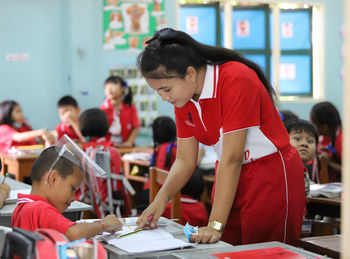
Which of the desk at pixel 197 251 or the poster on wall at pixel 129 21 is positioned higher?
the poster on wall at pixel 129 21

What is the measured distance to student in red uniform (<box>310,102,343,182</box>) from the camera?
4.14 m

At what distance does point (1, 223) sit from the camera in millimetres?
2117

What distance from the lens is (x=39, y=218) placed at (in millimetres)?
1438

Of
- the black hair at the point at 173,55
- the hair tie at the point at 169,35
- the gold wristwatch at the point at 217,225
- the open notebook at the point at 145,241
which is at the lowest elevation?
the open notebook at the point at 145,241

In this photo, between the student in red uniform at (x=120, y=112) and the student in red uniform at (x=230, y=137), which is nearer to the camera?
the student in red uniform at (x=230, y=137)

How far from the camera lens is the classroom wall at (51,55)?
19.2ft

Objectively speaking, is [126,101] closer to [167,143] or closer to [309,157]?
[167,143]

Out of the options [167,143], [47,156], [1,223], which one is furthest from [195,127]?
[167,143]

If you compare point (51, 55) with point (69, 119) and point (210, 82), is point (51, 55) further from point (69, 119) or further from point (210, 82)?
point (210, 82)

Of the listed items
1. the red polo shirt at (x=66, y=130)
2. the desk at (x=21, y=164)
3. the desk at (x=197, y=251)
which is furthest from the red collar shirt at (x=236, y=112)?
the red polo shirt at (x=66, y=130)

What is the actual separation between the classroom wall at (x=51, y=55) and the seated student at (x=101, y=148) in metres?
2.23

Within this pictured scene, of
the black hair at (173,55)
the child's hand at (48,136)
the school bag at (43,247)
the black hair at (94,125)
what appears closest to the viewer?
the school bag at (43,247)

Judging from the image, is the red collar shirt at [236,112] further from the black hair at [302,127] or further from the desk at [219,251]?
the black hair at [302,127]

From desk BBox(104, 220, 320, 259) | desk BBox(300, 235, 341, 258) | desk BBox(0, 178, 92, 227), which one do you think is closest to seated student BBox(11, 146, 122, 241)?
desk BBox(104, 220, 320, 259)
